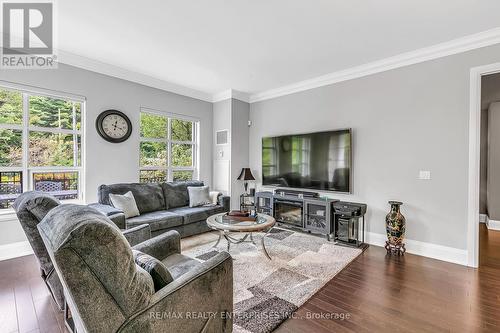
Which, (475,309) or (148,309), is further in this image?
(475,309)

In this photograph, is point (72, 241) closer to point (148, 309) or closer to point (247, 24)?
Answer: point (148, 309)

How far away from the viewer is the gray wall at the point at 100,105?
332 cm

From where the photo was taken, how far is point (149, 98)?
14.8 ft

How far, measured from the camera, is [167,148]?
16.1 feet

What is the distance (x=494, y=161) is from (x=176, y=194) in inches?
239

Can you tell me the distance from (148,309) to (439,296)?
2.61 m

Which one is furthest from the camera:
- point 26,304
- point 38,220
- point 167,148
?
point 167,148

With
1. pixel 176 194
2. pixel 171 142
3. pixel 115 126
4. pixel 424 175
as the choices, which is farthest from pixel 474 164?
pixel 115 126

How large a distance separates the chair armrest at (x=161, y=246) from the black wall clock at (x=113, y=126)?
8.72ft

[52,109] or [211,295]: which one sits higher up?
[52,109]

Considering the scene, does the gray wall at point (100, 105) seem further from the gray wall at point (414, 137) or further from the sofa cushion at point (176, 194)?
the gray wall at point (414, 137)

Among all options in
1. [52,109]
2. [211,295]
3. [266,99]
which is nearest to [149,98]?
[52,109]

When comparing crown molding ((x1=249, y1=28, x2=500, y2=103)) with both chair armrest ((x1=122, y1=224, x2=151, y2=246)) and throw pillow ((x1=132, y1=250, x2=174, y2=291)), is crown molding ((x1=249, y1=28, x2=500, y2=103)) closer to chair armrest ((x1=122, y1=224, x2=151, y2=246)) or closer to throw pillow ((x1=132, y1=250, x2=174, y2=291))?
chair armrest ((x1=122, y1=224, x2=151, y2=246))

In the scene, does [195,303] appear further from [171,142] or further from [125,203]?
[171,142]
